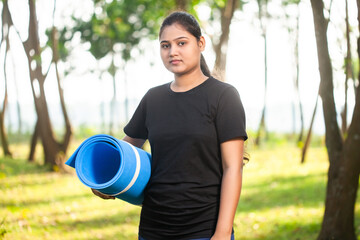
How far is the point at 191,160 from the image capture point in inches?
76.7

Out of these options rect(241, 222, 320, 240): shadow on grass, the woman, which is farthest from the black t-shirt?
rect(241, 222, 320, 240): shadow on grass

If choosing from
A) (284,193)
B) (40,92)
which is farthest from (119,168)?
(40,92)

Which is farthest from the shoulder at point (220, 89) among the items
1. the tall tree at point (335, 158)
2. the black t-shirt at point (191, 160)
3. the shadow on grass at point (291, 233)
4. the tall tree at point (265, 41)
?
the tall tree at point (265, 41)

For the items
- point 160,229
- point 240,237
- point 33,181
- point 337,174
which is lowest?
point 33,181

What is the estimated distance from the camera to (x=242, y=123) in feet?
6.39

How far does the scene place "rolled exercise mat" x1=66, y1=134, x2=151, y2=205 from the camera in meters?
1.94

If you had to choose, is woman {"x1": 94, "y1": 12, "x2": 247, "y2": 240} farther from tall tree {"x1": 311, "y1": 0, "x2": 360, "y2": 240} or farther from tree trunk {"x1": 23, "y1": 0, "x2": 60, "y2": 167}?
tree trunk {"x1": 23, "y1": 0, "x2": 60, "y2": 167}

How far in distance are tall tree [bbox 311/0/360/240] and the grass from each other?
1.14m

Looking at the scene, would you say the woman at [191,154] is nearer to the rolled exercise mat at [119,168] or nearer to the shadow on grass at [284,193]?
the rolled exercise mat at [119,168]

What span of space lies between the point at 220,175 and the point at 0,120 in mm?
13024

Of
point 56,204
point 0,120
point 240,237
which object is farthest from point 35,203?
point 0,120

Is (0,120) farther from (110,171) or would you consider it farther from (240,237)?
(110,171)

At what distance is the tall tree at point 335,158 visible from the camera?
4344 millimetres

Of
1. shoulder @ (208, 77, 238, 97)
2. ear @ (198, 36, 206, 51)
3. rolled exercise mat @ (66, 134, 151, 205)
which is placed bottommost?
rolled exercise mat @ (66, 134, 151, 205)
